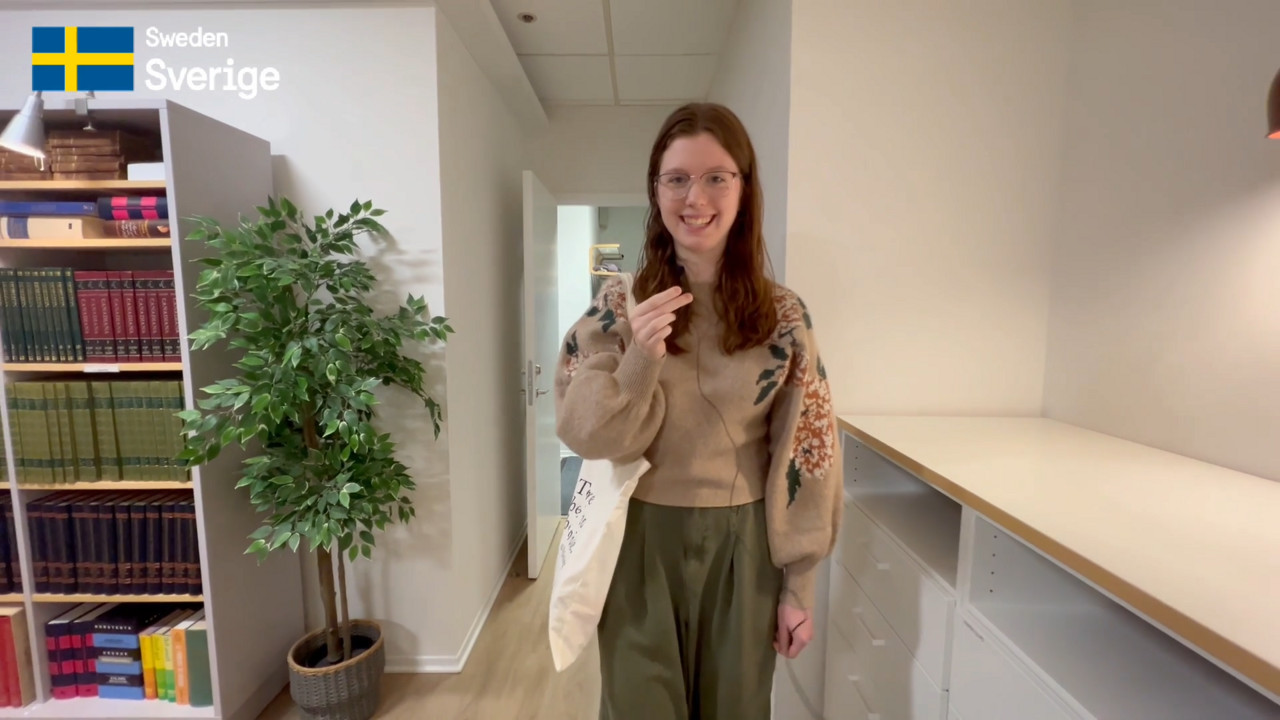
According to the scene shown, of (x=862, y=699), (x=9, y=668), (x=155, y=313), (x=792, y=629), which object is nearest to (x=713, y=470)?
(x=792, y=629)

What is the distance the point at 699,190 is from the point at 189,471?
1706 mm

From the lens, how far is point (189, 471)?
155 centimetres

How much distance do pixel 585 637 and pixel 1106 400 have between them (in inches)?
55.1

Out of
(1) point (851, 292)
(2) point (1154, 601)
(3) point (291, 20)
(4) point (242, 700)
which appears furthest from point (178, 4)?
(2) point (1154, 601)

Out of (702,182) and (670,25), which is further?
(670,25)

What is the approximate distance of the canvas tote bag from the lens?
879 millimetres

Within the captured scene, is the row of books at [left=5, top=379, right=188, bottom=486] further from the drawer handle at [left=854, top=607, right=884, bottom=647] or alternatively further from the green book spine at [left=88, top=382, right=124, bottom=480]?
the drawer handle at [left=854, top=607, right=884, bottom=647]

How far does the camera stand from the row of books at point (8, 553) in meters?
1.57

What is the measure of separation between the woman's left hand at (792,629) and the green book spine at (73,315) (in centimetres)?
204

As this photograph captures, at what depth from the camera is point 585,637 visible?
0.91m

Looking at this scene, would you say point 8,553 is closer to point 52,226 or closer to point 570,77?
point 52,226

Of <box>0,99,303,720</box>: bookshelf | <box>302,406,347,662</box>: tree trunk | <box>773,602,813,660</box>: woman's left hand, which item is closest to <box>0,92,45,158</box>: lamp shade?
<box>0,99,303,720</box>: bookshelf

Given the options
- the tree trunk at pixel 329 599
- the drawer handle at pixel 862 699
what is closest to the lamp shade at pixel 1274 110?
the drawer handle at pixel 862 699

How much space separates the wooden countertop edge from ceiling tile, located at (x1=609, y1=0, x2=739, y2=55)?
78.9 inches
